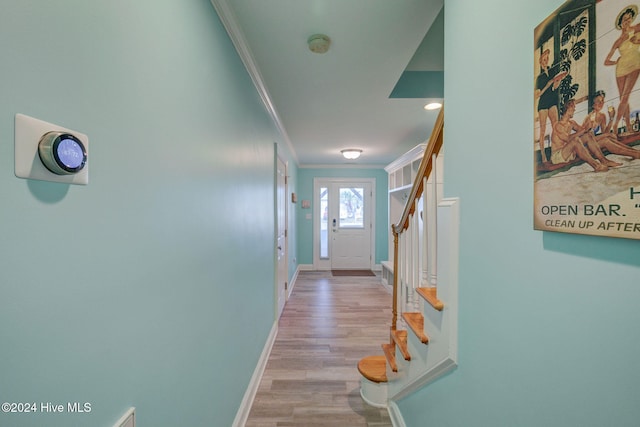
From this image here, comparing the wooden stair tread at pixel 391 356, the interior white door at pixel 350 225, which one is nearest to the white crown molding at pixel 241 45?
the wooden stair tread at pixel 391 356

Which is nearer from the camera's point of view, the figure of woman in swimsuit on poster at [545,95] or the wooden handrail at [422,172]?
the figure of woman in swimsuit on poster at [545,95]

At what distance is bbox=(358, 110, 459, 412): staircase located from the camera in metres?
1.12

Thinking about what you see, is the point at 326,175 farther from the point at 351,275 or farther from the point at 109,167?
the point at 109,167

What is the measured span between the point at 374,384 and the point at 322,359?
733 mm

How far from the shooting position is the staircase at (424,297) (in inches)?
44.1

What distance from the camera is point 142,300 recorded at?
815mm

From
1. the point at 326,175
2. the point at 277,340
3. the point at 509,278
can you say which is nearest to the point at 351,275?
the point at 326,175

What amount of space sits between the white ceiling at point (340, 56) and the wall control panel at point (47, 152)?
1.18m

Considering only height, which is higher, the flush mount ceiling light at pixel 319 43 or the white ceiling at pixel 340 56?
the white ceiling at pixel 340 56

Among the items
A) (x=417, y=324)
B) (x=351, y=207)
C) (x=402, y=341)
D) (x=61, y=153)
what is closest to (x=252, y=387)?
(x=402, y=341)

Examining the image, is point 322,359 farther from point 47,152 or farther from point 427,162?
point 47,152

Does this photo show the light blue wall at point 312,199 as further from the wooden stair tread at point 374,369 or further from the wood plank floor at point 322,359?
the wooden stair tread at point 374,369

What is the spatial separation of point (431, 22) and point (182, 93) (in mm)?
1396

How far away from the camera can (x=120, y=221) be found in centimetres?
72
